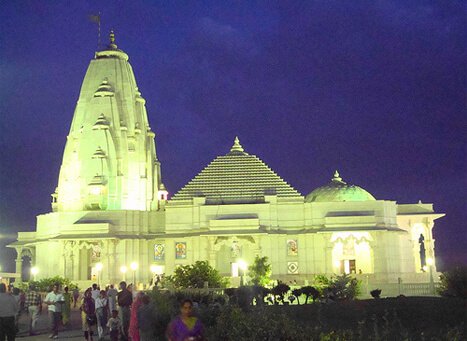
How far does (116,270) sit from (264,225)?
11886mm

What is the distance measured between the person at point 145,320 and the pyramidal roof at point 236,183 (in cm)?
3609

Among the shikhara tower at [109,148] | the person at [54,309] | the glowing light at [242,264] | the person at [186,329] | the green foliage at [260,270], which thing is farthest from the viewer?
the shikhara tower at [109,148]

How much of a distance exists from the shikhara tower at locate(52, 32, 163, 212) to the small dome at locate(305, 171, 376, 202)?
1498 cm

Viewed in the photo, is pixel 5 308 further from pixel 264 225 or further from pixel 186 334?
pixel 264 225

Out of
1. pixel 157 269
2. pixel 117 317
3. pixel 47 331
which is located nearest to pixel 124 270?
pixel 157 269

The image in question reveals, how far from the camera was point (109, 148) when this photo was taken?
58.5m

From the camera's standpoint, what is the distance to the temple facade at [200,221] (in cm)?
5172

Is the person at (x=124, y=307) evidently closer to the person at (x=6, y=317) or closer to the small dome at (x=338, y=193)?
the person at (x=6, y=317)

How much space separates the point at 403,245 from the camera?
179ft

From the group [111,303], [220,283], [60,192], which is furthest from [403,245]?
[111,303]

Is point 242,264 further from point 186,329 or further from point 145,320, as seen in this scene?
point 186,329

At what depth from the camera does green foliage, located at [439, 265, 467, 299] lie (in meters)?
28.4

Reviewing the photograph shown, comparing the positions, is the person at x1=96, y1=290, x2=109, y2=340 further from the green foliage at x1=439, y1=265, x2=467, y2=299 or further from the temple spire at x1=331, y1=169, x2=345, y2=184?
the temple spire at x1=331, y1=169, x2=345, y2=184

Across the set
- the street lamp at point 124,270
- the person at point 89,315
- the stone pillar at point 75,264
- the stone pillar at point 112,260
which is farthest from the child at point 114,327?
the stone pillar at point 75,264
